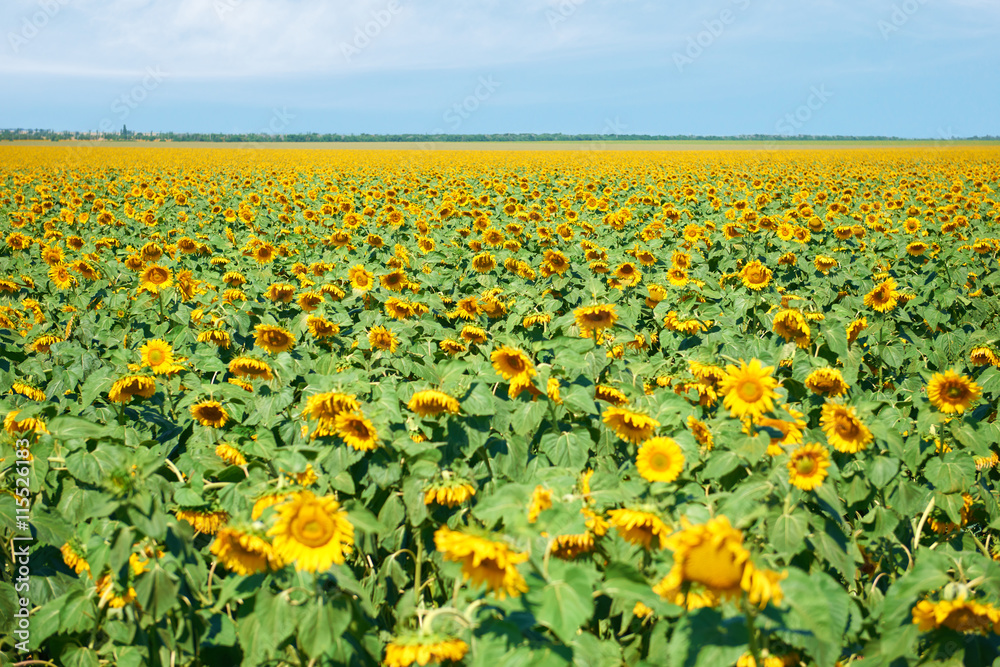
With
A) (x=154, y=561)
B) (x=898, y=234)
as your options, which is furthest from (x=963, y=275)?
(x=154, y=561)

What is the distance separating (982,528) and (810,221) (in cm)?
772

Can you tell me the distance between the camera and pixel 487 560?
1.74 m

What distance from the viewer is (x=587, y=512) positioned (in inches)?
84.4

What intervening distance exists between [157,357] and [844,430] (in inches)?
152

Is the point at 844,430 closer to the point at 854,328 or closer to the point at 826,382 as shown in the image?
the point at 826,382

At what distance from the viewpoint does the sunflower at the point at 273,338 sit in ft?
13.1

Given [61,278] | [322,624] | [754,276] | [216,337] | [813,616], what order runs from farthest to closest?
[61,278], [754,276], [216,337], [322,624], [813,616]

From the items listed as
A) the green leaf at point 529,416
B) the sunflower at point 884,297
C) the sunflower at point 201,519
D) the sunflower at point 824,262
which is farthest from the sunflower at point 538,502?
the sunflower at point 824,262

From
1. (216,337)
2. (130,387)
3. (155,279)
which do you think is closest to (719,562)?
(130,387)

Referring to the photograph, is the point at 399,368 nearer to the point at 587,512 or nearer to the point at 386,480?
the point at 386,480

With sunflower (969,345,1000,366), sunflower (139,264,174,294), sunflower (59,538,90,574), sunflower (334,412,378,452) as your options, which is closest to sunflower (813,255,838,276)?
sunflower (969,345,1000,366)

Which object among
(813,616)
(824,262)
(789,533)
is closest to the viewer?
(813,616)

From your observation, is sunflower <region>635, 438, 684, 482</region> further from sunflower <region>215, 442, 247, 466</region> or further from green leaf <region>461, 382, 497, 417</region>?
sunflower <region>215, 442, 247, 466</region>

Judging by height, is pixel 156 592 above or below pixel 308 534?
below
